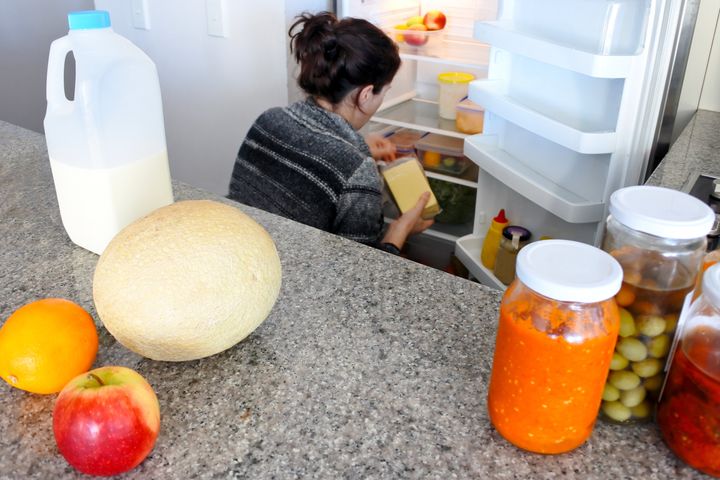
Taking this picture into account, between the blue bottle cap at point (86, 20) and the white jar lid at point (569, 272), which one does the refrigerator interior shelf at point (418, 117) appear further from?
the white jar lid at point (569, 272)

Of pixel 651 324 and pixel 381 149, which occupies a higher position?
pixel 651 324

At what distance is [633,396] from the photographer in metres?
0.57

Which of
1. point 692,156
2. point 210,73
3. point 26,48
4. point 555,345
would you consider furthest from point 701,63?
point 26,48

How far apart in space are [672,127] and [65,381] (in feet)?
4.28

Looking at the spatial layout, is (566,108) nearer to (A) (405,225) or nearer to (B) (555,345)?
(A) (405,225)

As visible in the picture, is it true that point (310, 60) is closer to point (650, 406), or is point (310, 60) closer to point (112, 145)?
point (112, 145)

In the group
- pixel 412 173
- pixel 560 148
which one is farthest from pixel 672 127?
pixel 412 173

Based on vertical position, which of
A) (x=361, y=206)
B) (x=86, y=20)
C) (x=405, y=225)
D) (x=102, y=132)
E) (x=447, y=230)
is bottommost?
(x=447, y=230)

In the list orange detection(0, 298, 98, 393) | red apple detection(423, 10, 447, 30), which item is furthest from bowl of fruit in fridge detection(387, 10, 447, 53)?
orange detection(0, 298, 98, 393)

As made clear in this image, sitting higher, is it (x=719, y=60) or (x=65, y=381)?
(x=719, y=60)

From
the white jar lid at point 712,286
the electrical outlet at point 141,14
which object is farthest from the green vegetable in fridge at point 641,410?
the electrical outlet at point 141,14

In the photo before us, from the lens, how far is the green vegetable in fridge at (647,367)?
56 centimetres

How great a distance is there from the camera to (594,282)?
478 millimetres

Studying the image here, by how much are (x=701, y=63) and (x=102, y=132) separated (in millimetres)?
1406
